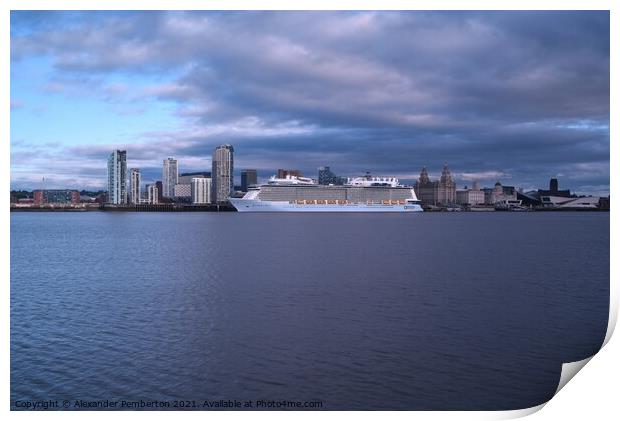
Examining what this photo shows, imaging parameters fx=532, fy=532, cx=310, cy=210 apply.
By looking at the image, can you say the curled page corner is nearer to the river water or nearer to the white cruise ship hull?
the river water

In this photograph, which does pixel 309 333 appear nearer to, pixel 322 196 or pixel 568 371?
pixel 568 371

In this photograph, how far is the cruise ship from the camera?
96.2m

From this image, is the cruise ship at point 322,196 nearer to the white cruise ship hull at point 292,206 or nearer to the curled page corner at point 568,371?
the white cruise ship hull at point 292,206

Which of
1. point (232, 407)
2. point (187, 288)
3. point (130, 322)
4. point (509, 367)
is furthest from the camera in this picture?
point (187, 288)

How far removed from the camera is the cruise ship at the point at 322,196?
316 feet

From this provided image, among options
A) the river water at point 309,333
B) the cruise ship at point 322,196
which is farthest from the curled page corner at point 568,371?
the cruise ship at point 322,196

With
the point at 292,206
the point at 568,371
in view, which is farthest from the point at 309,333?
the point at 292,206

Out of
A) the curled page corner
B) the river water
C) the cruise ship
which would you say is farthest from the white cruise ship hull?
the curled page corner

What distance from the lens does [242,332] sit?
10.4 m

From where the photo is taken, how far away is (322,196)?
99.6 metres

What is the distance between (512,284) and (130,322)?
11.3 m

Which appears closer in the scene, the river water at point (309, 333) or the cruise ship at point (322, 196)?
the river water at point (309, 333)
